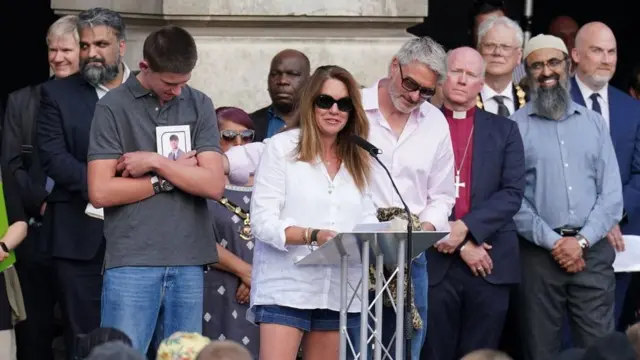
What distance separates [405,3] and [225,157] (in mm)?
2506

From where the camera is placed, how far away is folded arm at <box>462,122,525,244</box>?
9.27m

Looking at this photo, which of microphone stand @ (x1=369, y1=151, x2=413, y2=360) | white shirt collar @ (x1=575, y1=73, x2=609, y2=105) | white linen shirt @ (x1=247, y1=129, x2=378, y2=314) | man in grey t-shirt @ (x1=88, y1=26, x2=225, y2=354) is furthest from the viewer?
white shirt collar @ (x1=575, y1=73, x2=609, y2=105)

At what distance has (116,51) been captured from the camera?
9180mm

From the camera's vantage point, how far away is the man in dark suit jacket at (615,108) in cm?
1027

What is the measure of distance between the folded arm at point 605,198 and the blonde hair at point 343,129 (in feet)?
6.67

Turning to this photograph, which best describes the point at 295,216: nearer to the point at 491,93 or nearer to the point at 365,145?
the point at 365,145

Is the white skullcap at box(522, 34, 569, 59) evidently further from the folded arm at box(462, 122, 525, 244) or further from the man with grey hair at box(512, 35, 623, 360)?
the folded arm at box(462, 122, 525, 244)

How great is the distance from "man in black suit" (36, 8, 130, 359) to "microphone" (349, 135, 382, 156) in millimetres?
1882

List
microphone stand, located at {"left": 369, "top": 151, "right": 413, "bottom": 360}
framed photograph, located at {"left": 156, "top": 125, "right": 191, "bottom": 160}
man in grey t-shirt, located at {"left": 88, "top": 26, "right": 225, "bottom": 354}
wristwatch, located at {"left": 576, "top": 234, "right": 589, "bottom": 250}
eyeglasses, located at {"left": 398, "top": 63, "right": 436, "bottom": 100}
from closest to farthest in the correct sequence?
microphone stand, located at {"left": 369, "top": 151, "right": 413, "bottom": 360} → man in grey t-shirt, located at {"left": 88, "top": 26, "right": 225, "bottom": 354} → framed photograph, located at {"left": 156, "top": 125, "right": 191, "bottom": 160} → eyeglasses, located at {"left": 398, "top": 63, "right": 436, "bottom": 100} → wristwatch, located at {"left": 576, "top": 234, "right": 589, "bottom": 250}

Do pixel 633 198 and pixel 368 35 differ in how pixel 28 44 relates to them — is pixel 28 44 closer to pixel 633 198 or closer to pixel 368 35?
pixel 368 35

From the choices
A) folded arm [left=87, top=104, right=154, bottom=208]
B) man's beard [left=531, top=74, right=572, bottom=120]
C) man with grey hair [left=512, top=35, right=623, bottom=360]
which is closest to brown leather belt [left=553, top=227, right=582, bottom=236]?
man with grey hair [left=512, top=35, right=623, bottom=360]

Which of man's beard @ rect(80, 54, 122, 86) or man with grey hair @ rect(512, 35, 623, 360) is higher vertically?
man's beard @ rect(80, 54, 122, 86)

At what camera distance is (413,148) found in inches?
336

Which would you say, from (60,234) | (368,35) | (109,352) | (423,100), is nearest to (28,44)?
(368,35)
